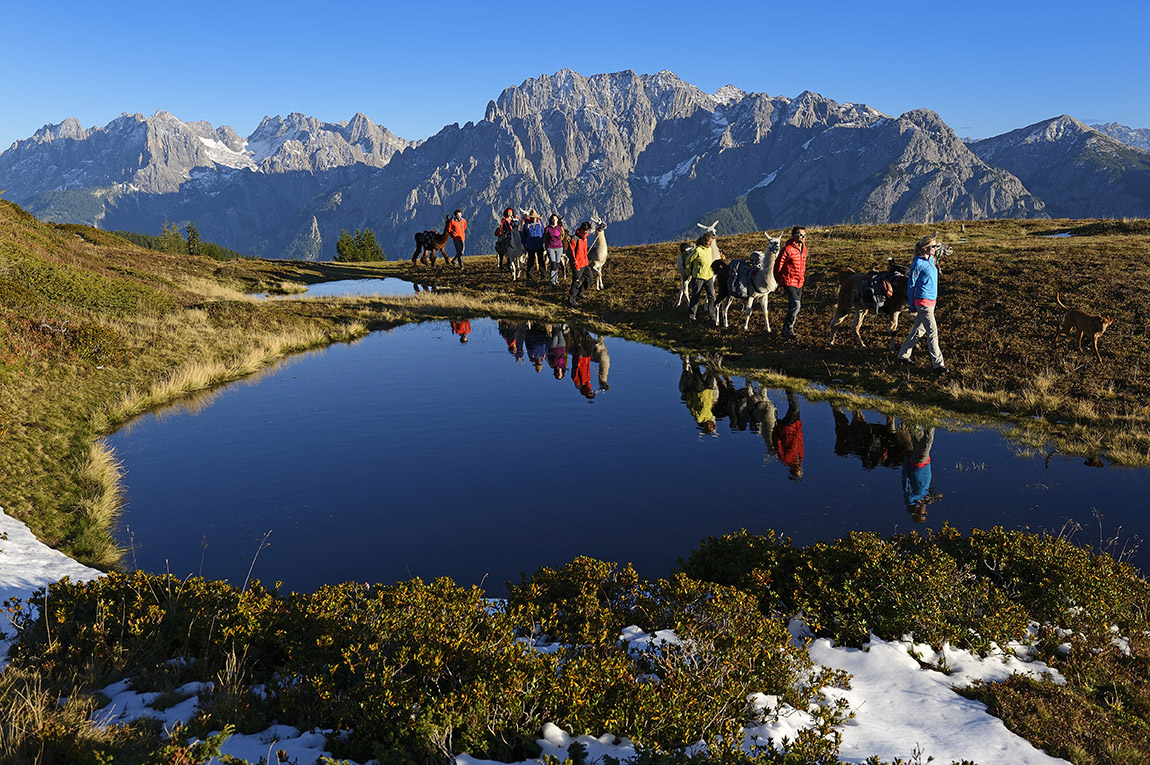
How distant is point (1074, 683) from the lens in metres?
5.75

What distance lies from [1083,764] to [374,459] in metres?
10.3

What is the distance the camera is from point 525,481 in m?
11.0

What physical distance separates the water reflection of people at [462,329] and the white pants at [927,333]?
1439 cm

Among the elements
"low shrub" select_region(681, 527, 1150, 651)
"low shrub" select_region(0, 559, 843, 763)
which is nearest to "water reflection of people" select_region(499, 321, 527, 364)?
"low shrub" select_region(681, 527, 1150, 651)

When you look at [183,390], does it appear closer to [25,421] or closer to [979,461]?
[25,421]

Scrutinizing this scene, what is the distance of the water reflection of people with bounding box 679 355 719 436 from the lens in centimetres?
1434

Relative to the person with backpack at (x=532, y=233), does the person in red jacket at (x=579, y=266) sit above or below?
below

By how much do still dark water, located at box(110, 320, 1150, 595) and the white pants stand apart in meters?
3.27

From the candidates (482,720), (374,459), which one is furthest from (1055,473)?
(374,459)

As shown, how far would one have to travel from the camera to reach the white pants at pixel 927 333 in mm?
15961

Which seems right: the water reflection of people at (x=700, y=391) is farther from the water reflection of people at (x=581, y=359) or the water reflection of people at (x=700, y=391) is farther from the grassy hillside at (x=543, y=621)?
the grassy hillside at (x=543, y=621)

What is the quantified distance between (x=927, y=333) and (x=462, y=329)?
16607mm

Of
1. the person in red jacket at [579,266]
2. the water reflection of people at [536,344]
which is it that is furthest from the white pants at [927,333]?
the person in red jacket at [579,266]

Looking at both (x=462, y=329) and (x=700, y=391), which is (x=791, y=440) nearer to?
(x=700, y=391)
